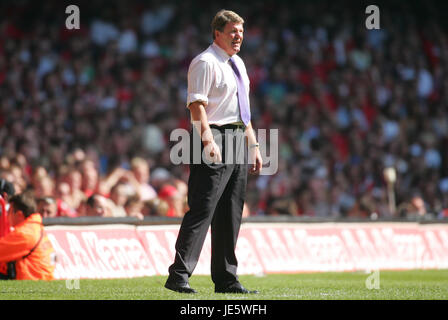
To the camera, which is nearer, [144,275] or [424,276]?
[144,275]

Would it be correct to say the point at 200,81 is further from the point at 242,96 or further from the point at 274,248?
the point at 274,248

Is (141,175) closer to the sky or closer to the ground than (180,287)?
closer to the sky

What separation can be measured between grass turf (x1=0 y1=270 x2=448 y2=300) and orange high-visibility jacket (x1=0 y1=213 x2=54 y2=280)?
0.45 meters

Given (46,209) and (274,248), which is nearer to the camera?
(46,209)

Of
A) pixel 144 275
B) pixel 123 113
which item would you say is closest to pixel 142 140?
pixel 123 113

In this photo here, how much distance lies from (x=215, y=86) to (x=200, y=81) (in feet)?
0.53

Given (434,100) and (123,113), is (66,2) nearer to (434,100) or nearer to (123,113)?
(123,113)

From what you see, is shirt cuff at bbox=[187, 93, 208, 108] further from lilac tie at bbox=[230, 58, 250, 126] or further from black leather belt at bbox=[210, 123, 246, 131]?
lilac tie at bbox=[230, 58, 250, 126]

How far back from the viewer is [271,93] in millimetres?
22156

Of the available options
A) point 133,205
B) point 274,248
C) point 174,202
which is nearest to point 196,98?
point 274,248

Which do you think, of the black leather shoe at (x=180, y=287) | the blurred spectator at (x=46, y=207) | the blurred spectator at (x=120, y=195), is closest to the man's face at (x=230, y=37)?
the black leather shoe at (x=180, y=287)

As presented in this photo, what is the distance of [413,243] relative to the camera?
46.7 ft

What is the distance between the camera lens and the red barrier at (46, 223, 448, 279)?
10891 mm
